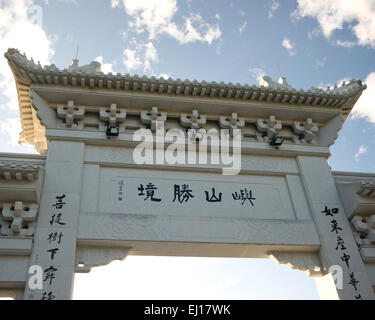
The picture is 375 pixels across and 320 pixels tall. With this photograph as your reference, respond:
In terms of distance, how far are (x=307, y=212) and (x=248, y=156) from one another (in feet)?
4.80

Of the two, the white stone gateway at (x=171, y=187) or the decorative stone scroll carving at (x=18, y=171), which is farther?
the white stone gateway at (x=171, y=187)

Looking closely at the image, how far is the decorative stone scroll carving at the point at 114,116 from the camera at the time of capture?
6.57 m

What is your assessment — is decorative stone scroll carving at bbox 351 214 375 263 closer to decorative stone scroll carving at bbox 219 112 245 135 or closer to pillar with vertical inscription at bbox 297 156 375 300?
pillar with vertical inscription at bbox 297 156 375 300

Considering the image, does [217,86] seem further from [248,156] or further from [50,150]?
[50,150]

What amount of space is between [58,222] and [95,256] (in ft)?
2.42

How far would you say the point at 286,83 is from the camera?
304 inches

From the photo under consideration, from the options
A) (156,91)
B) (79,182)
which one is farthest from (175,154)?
(79,182)

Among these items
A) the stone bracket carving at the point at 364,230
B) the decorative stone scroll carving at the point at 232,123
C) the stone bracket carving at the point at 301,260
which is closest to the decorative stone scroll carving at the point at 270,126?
the decorative stone scroll carving at the point at 232,123

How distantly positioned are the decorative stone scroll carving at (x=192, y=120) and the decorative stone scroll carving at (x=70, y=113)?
1.87m

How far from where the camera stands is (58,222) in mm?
5227

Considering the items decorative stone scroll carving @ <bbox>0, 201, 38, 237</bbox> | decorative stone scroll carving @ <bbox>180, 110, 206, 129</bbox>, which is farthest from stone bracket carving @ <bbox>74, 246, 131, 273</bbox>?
decorative stone scroll carving @ <bbox>180, 110, 206, 129</bbox>

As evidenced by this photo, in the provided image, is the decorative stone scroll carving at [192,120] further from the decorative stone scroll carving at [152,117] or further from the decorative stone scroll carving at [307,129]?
the decorative stone scroll carving at [307,129]

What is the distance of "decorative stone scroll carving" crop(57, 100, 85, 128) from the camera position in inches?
253

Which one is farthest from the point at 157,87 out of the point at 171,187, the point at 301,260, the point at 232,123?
the point at 301,260
